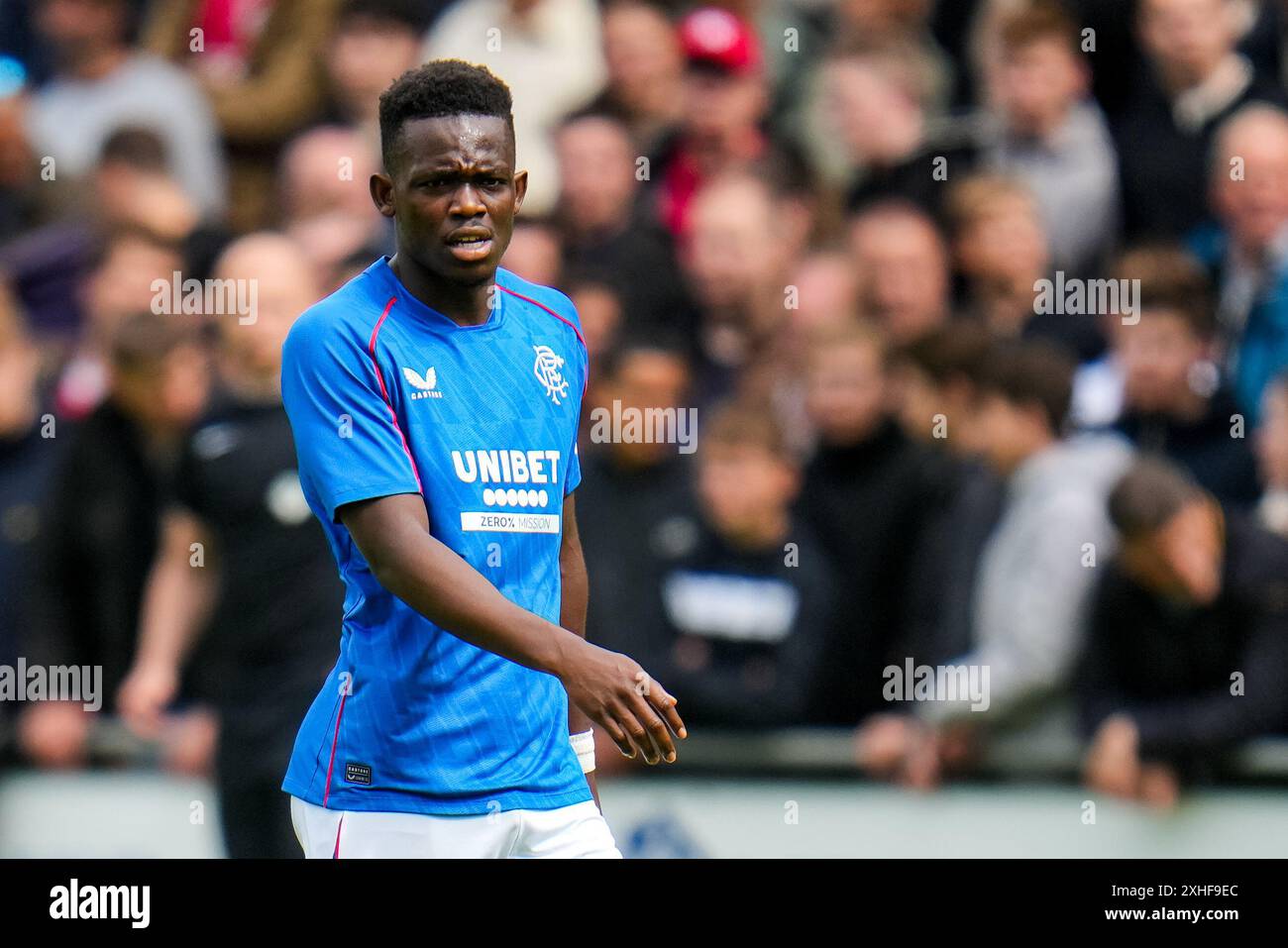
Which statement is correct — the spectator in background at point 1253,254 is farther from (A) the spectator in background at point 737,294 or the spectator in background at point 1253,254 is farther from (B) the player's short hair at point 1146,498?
(A) the spectator in background at point 737,294

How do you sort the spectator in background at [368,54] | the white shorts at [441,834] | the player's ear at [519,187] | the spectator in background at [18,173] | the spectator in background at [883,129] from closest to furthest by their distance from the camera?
1. the white shorts at [441,834]
2. the player's ear at [519,187]
3. the spectator in background at [883,129]
4. the spectator in background at [368,54]
5. the spectator in background at [18,173]

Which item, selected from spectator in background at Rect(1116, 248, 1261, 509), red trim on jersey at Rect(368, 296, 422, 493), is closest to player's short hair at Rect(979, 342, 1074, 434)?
spectator in background at Rect(1116, 248, 1261, 509)

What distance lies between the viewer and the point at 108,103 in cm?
956

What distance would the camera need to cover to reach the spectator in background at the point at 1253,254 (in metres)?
7.55

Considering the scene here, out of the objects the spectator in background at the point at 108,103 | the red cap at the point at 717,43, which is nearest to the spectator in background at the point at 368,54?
the spectator in background at the point at 108,103

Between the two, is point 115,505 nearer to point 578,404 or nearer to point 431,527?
point 578,404

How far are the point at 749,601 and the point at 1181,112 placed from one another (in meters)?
2.49

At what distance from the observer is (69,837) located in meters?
7.86

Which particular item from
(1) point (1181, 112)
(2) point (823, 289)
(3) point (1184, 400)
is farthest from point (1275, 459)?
(2) point (823, 289)

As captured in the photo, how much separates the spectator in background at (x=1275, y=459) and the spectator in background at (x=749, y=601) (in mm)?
1400

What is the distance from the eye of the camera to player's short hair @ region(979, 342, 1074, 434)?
732 centimetres

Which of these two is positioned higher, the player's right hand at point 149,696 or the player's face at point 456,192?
the player's face at point 456,192

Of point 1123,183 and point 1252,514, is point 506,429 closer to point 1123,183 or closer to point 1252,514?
point 1252,514
